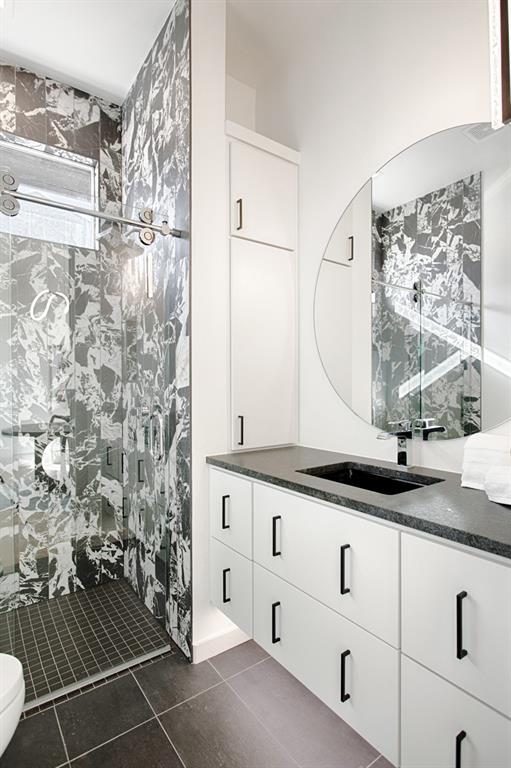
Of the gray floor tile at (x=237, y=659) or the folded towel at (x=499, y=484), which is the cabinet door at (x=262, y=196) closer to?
the folded towel at (x=499, y=484)

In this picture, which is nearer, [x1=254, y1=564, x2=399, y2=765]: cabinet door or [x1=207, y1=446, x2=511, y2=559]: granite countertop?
[x1=207, y1=446, x2=511, y2=559]: granite countertop

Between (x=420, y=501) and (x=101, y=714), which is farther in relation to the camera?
(x=101, y=714)

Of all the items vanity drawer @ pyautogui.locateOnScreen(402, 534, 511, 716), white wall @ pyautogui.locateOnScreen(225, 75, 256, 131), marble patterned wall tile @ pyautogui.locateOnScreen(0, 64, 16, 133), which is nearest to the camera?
vanity drawer @ pyautogui.locateOnScreen(402, 534, 511, 716)

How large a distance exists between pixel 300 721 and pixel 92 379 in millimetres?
1838

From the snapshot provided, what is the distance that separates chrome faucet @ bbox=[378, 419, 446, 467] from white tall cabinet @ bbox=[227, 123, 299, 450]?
2.17ft

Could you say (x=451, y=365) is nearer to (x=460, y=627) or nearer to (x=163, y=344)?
(x=460, y=627)

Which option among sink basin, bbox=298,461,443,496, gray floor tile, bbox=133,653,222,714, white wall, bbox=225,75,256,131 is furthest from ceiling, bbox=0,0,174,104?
gray floor tile, bbox=133,653,222,714

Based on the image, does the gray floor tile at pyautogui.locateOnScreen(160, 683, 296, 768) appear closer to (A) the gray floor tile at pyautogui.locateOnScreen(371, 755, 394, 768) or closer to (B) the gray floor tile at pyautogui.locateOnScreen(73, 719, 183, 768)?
(B) the gray floor tile at pyautogui.locateOnScreen(73, 719, 183, 768)

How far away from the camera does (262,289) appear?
2127 mm

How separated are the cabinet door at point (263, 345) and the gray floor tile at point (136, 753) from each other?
1139 mm


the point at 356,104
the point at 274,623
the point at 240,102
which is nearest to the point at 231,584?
the point at 274,623

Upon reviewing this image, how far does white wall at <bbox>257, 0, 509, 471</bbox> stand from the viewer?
1544 mm

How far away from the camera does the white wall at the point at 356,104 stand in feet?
5.07

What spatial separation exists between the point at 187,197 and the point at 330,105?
0.89 meters
